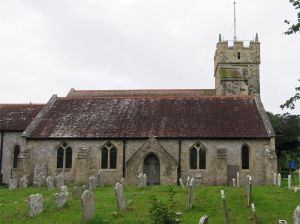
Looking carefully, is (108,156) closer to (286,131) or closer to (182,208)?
(182,208)

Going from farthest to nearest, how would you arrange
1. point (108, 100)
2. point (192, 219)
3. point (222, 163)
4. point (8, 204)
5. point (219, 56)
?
point (219, 56)
point (108, 100)
point (222, 163)
point (8, 204)
point (192, 219)

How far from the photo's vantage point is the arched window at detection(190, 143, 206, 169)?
3216 centimetres

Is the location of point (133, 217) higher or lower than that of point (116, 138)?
lower

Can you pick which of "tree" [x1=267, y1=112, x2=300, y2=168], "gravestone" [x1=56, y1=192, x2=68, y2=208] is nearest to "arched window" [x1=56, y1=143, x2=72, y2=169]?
"gravestone" [x1=56, y1=192, x2=68, y2=208]

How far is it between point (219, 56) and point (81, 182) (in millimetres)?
30921

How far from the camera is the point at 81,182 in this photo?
3198 centimetres

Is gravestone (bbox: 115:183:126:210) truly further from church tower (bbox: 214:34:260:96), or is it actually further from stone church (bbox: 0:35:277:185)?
church tower (bbox: 214:34:260:96)

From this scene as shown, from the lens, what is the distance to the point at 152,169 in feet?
105

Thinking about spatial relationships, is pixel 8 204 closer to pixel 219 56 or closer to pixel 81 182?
pixel 81 182

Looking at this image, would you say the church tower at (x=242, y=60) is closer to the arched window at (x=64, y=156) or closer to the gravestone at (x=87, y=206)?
the arched window at (x=64, y=156)

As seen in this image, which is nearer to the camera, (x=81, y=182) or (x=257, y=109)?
(x=81, y=182)

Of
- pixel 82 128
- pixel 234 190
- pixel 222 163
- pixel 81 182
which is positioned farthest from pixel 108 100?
pixel 234 190

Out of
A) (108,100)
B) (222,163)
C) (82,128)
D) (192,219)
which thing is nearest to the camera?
(192,219)

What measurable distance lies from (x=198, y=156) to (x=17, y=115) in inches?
679
